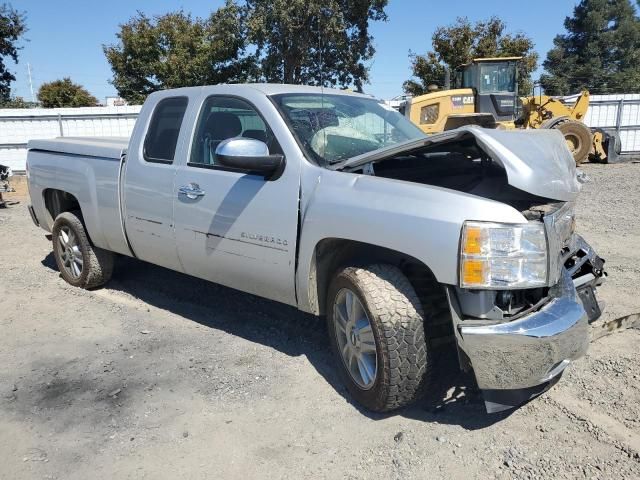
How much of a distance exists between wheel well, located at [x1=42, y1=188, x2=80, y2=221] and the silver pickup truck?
1017mm

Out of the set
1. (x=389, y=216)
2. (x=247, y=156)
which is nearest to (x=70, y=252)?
(x=247, y=156)

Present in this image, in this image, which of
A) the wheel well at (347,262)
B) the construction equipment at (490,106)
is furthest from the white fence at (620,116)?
the wheel well at (347,262)

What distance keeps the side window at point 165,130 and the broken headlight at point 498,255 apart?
2.69m

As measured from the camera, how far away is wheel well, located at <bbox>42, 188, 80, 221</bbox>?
19.9 feet

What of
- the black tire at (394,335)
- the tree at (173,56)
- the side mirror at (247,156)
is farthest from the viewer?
the tree at (173,56)

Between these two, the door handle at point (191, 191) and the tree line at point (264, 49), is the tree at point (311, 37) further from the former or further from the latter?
the door handle at point (191, 191)

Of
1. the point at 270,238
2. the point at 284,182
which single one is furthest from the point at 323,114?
the point at 270,238

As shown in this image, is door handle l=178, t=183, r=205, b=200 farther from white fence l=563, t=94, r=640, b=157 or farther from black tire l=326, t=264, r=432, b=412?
white fence l=563, t=94, r=640, b=157

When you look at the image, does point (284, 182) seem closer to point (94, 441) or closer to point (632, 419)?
point (94, 441)

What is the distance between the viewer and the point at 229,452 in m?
3.07

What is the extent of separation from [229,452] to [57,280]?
4.19 m

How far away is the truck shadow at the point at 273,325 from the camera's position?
133 inches

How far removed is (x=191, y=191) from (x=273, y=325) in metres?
1.36

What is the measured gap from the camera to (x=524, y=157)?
3127 mm
